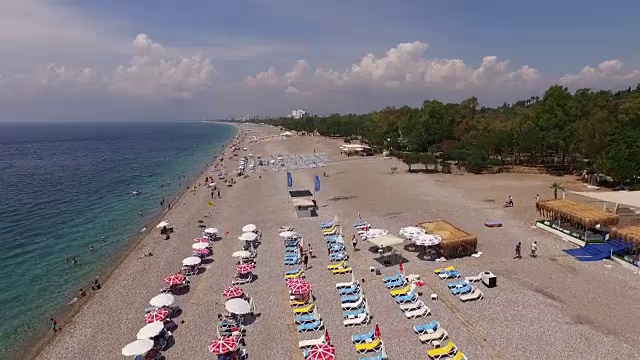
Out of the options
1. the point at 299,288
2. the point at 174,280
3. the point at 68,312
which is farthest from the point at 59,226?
the point at 299,288

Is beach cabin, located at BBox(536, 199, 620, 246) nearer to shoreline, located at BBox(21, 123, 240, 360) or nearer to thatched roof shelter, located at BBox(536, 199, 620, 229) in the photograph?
thatched roof shelter, located at BBox(536, 199, 620, 229)

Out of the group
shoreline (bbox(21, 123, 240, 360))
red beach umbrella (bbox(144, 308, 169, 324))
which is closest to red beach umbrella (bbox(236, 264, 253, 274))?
red beach umbrella (bbox(144, 308, 169, 324))

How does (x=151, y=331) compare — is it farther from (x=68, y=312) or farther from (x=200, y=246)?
(x=200, y=246)

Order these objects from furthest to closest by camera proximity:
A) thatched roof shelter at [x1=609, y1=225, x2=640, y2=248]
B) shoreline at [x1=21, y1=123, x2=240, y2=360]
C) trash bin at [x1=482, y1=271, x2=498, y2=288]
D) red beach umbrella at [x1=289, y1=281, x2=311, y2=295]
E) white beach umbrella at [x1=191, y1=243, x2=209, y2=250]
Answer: white beach umbrella at [x1=191, y1=243, x2=209, y2=250]
thatched roof shelter at [x1=609, y1=225, x2=640, y2=248]
trash bin at [x1=482, y1=271, x2=498, y2=288]
red beach umbrella at [x1=289, y1=281, x2=311, y2=295]
shoreline at [x1=21, y1=123, x2=240, y2=360]

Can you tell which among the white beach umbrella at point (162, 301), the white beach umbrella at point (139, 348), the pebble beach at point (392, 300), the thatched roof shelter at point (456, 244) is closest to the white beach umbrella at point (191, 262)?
the pebble beach at point (392, 300)

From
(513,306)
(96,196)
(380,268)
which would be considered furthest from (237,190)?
(513,306)

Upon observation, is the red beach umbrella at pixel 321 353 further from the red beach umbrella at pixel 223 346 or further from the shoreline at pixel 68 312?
the shoreline at pixel 68 312

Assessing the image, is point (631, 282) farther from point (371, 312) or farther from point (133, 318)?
point (133, 318)
